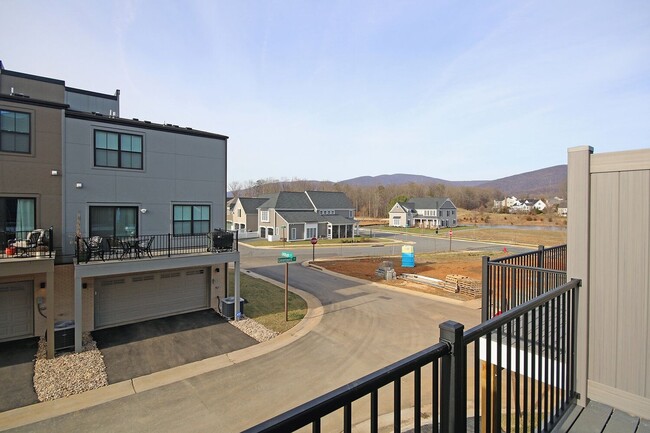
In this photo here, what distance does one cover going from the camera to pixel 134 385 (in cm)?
852

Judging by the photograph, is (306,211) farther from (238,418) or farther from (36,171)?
(238,418)

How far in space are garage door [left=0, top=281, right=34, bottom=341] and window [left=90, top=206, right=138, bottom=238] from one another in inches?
101

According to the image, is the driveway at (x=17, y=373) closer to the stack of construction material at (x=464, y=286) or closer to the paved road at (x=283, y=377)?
the paved road at (x=283, y=377)

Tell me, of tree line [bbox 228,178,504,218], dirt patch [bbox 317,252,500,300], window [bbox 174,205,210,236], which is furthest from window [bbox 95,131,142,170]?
tree line [bbox 228,178,504,218]

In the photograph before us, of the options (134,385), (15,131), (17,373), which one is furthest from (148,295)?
(15,131)

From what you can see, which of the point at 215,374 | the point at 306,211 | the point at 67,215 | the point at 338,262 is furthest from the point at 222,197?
the point at 306,211

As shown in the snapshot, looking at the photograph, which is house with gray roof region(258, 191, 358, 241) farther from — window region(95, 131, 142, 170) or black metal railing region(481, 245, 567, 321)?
black metal railing region(481, 245, 567, 321)

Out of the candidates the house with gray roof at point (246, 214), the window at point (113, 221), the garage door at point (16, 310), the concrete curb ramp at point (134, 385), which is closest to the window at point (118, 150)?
the window at point (113, 221)

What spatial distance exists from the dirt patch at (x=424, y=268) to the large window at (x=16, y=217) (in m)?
16.1

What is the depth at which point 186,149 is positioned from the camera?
14289mm

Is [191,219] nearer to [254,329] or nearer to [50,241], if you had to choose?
[50,241]

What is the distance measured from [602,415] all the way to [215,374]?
Result: 8.29 meters

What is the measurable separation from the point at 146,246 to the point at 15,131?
5.28 metres

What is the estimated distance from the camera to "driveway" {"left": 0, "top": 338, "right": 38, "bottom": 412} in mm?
7836
